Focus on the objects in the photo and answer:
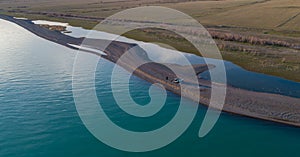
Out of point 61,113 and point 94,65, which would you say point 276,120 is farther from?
point 94,65

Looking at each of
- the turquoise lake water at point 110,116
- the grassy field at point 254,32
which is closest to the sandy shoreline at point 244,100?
the turquoise lake water at point 110,116

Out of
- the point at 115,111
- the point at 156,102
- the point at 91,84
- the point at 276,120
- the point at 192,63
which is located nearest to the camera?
the point at 276,120

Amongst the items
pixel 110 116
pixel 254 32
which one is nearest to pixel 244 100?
pixel 110 116

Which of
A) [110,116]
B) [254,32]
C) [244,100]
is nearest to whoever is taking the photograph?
[110,116]

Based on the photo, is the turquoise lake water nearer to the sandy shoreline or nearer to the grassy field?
the sandy shoreline

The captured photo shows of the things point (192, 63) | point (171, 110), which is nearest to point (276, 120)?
point (171, 110)

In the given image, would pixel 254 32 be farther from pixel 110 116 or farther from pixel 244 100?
pixel 110 116

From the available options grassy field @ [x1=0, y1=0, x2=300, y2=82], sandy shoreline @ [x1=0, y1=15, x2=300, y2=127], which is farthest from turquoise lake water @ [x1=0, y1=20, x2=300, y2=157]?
grassy field @ [x1=0, y1=0, x2=300, y2=82]

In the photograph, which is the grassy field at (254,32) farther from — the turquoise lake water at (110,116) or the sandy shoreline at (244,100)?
the sandy shoreline at (244,100)
